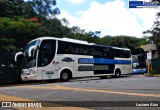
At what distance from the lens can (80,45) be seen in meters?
27.2

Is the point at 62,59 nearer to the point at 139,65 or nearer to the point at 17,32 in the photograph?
the point at 17,32

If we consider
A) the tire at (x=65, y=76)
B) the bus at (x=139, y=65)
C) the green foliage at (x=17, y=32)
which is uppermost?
the green foliage at (x=17, y=32)

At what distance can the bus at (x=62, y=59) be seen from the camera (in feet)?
80.3

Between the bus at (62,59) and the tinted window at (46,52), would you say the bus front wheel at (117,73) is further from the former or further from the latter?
the tinted window at (46,52)

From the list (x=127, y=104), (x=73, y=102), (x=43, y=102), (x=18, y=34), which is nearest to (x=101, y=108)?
(x=127, y=104)

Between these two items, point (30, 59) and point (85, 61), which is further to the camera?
point (85, 61)

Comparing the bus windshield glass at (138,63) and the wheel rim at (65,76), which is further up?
the bus windshield glass at (138,63)

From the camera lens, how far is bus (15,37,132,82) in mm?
24484

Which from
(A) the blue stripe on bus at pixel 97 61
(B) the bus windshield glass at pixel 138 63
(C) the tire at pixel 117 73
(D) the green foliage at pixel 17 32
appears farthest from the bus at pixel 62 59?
(B) the bus windshield glass at pixel 138 63

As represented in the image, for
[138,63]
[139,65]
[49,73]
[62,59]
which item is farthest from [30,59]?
[138,63]

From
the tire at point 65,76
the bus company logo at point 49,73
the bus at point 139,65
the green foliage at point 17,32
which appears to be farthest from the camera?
the bus at point 139,65

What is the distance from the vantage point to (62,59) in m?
25.5

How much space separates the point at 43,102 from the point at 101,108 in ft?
7.61

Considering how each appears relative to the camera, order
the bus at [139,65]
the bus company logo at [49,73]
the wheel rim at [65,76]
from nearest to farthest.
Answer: the bus company logo at [49,73] < the wheel rim at [65,76] < the bus at [139,65]
